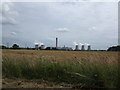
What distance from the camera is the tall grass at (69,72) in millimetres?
4703

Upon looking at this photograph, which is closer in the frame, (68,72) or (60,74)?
(68,72)

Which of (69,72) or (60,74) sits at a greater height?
(69,72)

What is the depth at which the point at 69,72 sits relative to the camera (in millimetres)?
5273

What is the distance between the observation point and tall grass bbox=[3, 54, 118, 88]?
4.70 meters

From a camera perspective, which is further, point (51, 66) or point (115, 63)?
point (51, 66)

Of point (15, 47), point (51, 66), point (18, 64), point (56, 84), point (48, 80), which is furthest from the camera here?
point (15, 47)

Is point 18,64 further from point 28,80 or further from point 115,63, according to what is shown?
point 115,63

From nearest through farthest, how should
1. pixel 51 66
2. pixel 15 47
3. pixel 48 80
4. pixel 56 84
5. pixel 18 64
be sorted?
pixel 56 84
pixel 48 80
pixel 51 66
pixel 18 64
pixel 15 47

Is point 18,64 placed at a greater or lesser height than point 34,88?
greater

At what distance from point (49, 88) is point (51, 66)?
1241mm

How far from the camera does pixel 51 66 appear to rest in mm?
5922

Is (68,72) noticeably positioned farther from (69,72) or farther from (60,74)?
(60,74)

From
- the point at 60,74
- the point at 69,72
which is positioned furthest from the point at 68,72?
the point at 60,74

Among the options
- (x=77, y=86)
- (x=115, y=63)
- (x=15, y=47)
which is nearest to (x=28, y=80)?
(x=77, y=86)
